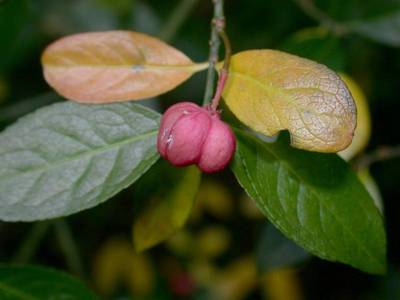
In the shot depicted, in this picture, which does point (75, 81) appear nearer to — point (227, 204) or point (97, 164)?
point (97, 164)

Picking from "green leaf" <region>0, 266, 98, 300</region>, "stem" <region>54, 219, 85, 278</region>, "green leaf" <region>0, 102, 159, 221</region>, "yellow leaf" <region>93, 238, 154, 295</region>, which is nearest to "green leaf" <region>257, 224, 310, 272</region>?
"green leaf" <region>0, 266, 98, 300</region>

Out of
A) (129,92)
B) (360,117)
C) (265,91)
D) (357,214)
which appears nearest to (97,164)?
(129,92)

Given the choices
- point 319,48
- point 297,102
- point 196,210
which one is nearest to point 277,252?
point 319,48

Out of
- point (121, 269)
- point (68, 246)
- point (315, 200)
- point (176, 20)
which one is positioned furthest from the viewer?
point (121, 269)

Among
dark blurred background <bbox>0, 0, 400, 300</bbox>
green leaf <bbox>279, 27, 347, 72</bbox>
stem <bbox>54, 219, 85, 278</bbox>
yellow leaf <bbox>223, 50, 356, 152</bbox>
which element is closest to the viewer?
yellow leaf <bbox>223, 50, 356, 152</bbox>

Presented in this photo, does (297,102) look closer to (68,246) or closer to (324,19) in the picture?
(324,19)

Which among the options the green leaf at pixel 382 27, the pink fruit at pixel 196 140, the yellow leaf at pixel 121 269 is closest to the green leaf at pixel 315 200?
the pink fruit at pixel 196 140

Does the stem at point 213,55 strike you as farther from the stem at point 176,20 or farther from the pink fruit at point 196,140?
the stem at point 176,20

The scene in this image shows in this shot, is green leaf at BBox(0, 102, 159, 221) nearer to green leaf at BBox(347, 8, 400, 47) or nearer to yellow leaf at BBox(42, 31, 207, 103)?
yellow leaf at BBox(42, 31, 207, 103)
